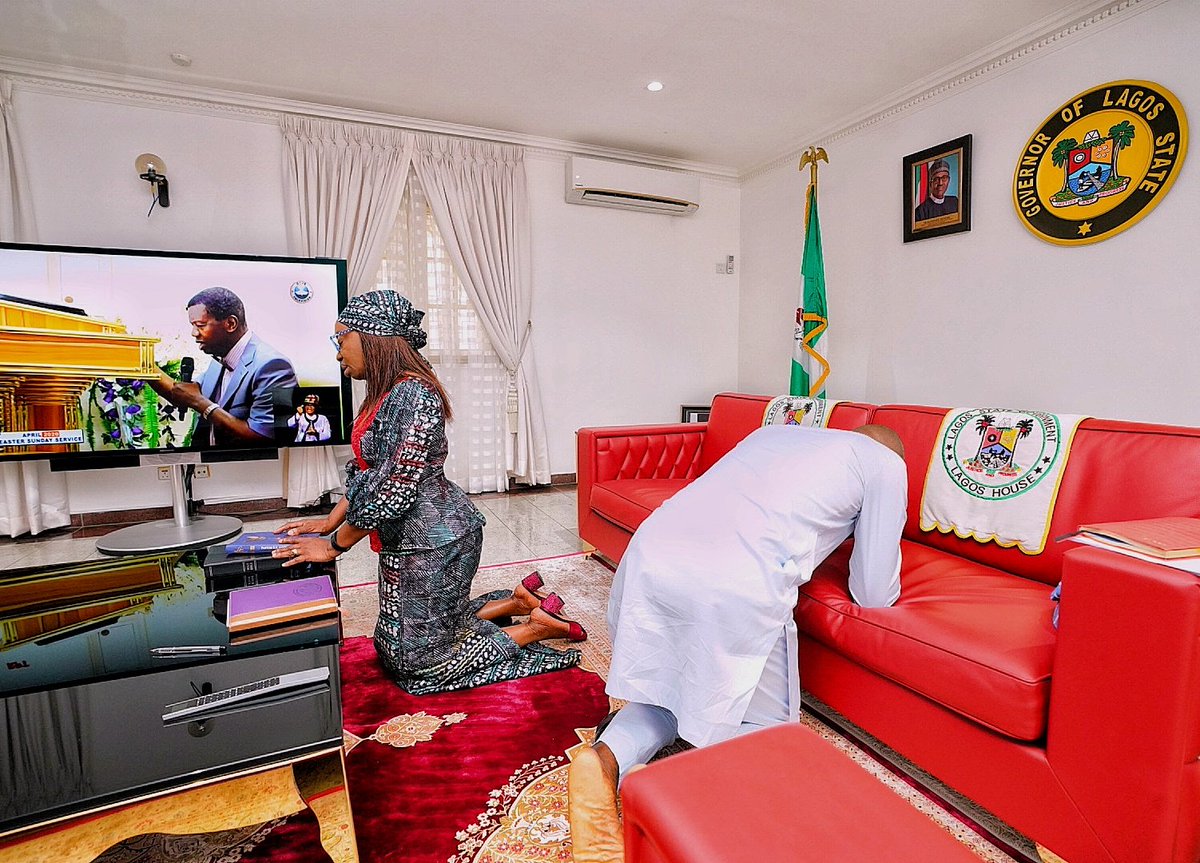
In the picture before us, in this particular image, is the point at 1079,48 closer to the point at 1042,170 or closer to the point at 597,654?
the point at 1042,170

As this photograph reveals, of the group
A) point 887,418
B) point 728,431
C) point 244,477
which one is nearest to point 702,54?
point 728,431

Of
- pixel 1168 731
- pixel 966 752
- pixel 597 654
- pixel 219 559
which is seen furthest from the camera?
pixel 597 654

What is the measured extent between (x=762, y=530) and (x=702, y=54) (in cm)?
307

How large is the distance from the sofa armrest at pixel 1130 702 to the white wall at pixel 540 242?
4146mm

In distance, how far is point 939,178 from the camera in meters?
3.80

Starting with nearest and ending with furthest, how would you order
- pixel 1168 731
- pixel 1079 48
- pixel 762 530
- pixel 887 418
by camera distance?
pixel 1168 731 < pixel 762 530 < pixel 887 418 < pixel 1079 48

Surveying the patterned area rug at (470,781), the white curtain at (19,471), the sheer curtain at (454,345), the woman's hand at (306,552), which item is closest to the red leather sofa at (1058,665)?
the patterned area rug at (470,781)

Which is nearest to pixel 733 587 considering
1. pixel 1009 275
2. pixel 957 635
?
pixel 957 635

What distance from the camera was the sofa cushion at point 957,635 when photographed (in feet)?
4.22

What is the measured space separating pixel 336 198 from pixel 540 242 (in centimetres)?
149

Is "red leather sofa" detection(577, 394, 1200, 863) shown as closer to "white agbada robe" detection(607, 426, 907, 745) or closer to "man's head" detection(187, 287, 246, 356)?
"white agbada robe" detection(607, 426, 907, 745)

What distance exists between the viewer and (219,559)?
1995 mm

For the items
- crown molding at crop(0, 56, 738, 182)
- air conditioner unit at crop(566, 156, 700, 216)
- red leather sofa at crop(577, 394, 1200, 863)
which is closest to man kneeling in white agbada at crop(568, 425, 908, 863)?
red leather sofa at crop(577, 394, 1200, 863)

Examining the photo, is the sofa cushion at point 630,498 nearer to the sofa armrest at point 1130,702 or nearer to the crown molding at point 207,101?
the sofa armrest at point 1130,702
